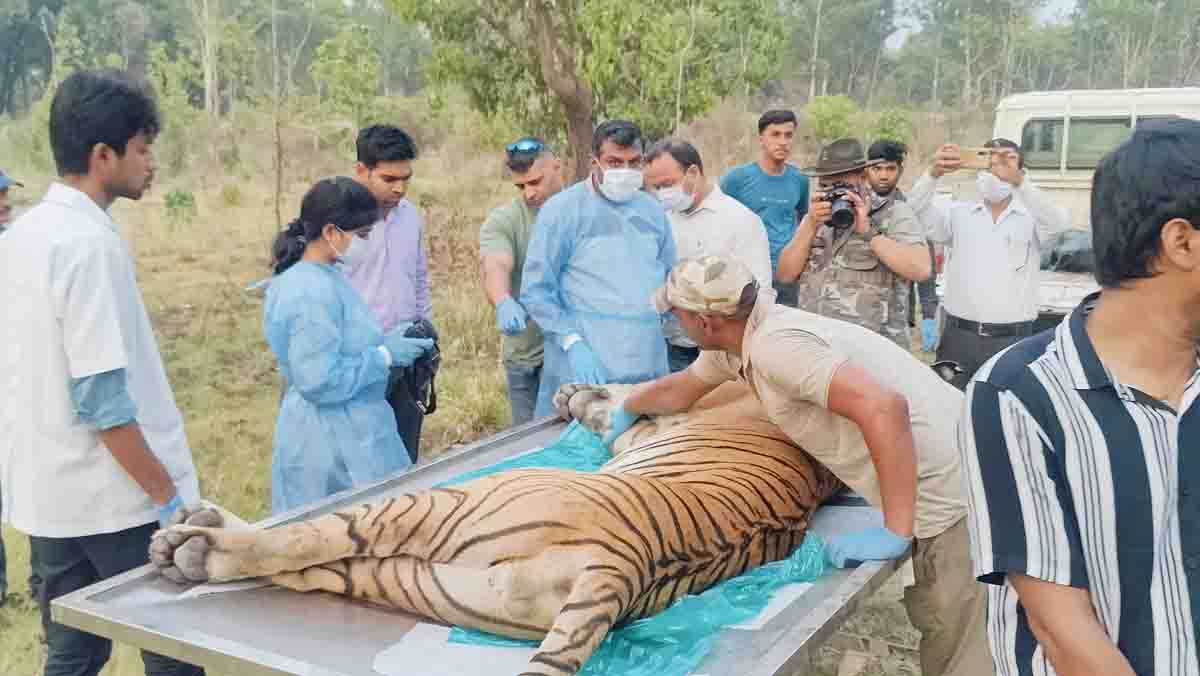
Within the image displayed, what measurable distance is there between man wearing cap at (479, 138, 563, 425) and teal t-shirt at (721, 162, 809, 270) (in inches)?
57.7

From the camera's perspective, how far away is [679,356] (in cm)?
476

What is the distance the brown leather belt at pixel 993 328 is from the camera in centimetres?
516

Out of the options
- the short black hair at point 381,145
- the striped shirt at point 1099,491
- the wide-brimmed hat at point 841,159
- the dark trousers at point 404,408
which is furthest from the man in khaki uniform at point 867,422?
the wide-brimmed hat at point 841,159

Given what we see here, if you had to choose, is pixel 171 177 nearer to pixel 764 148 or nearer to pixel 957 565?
pixel 764 148

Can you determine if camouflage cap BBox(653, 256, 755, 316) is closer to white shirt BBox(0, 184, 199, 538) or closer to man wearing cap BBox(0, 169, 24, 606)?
white shirt BBox(0, 184, 199, 538)

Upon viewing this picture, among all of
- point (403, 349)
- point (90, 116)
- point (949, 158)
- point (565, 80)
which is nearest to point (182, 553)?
point (90, 116)

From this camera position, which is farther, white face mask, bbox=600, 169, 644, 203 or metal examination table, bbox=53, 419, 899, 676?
white face mask, bbox=600, 169, 644, 203

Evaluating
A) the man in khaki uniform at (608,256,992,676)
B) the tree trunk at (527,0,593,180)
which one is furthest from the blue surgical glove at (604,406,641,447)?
the tree trunk at (527,0,593,180)

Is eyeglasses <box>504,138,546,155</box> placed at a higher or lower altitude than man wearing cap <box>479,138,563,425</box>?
higher

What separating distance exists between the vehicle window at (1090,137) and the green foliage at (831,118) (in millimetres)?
11177

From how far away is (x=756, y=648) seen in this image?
2.11 m

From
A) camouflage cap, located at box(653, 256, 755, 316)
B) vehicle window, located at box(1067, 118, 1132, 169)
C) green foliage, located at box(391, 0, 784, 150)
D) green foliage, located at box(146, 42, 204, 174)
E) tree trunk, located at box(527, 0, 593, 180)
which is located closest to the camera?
camouflage cap, located at box(653, 256, 755, 316)

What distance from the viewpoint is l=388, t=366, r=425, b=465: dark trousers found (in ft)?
12.6

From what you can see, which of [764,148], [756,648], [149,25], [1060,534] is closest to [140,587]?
[756,648]
